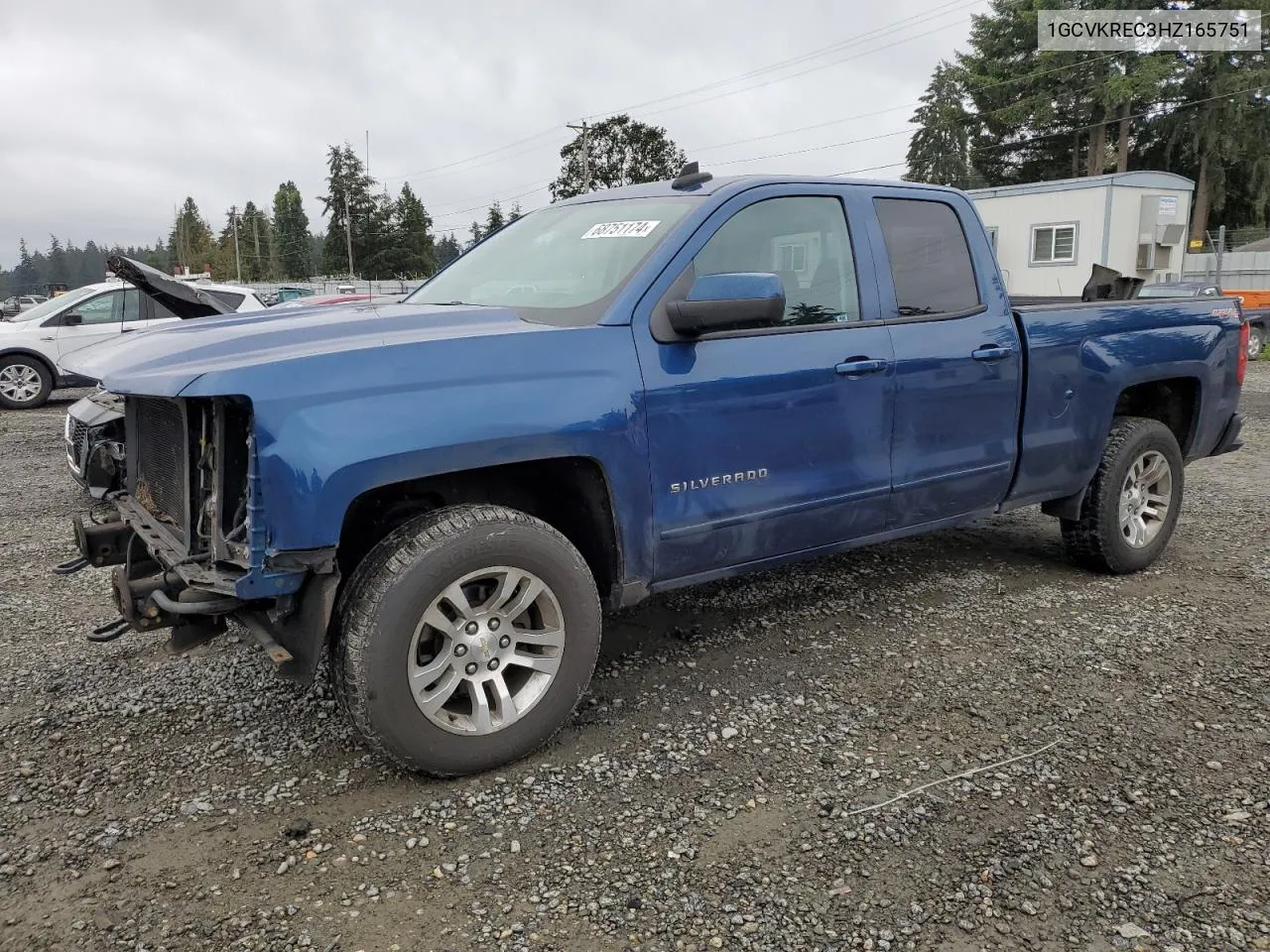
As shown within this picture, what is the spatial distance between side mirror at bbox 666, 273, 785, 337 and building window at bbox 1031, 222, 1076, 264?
22166mm

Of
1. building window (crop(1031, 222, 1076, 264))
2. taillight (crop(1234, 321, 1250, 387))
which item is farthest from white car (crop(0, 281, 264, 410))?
building window (crop(1031, 222, 1076, 264))

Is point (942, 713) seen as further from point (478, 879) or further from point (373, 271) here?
point (373, 271)

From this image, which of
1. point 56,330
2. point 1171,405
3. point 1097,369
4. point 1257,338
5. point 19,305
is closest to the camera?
point 1097,369

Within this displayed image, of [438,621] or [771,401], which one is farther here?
[771,401]

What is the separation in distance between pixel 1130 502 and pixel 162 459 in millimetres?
4575

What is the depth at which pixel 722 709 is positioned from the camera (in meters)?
3.43

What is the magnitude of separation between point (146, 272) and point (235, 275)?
95.5 metres

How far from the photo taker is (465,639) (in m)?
2.87

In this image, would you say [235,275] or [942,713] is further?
[235,275]

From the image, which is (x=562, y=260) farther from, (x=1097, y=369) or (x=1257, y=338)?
(x=1257, y=338)

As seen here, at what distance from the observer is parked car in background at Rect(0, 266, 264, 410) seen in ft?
41.0

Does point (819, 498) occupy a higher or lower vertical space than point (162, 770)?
higher

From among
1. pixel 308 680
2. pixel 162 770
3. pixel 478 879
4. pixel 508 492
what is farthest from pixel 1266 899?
pixel 162 770

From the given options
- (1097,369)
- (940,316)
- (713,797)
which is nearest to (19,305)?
(940,316)
